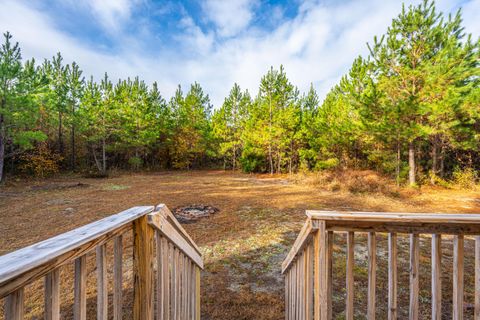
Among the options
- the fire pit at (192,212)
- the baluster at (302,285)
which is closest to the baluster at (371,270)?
the baluster at (302,285)

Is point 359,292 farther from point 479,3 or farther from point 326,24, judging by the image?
point 479,3

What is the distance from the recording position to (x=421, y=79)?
855cm

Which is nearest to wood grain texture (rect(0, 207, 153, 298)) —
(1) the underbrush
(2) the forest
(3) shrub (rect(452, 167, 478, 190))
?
(1) the underbrush

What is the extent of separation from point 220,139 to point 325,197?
49.7 feet

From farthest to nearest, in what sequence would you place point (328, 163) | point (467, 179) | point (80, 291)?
1. point (328, 163)
2. point (467, 179)
3. point (80, 291)

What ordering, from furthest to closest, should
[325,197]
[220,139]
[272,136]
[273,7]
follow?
[220,139], [272,136], [273,7], [325,197]

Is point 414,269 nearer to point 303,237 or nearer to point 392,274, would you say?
point 392,274

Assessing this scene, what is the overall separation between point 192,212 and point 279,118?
420 inches

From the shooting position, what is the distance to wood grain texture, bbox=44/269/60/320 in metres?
0.58

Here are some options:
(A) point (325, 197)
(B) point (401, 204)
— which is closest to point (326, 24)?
(A) point (325, 197)

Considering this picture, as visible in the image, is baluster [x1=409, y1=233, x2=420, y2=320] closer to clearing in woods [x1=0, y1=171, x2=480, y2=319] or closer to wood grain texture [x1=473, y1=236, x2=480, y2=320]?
wood grain texture [x1=473, y1=236, x2=480, y2=320]

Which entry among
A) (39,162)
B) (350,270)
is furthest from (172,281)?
(39,162)

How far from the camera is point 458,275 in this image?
1.19 metres

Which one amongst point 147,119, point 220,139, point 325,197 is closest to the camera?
point 325,197
